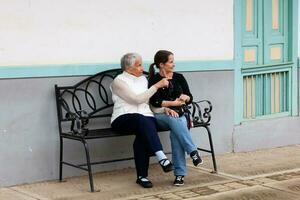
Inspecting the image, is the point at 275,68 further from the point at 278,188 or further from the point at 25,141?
the point at 25,141

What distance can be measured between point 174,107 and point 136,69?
558 millimetres

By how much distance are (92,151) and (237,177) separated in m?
1.59

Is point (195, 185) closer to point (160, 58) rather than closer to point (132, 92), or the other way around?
point (132, 92)

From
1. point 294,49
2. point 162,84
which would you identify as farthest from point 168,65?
point 294,49

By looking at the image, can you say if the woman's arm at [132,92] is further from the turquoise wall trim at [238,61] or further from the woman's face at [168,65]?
the turquoise wall trim at [238,61]

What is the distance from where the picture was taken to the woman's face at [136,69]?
669cm

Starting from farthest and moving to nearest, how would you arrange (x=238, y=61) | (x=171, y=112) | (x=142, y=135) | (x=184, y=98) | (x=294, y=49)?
(x=294, y=49) → (x=238, y=61) → (x=184, y=98) → (x=171, y=112) → (x=142, y=135)

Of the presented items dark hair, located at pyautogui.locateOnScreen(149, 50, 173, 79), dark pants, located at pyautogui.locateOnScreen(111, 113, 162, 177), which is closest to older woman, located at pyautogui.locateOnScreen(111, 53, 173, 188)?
dark pants, located at pyautogui.locateOnScreen(111, 113, 162, 177)

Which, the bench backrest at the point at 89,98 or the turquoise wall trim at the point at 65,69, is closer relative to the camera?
the turquoise wall trim at the point at 65,69

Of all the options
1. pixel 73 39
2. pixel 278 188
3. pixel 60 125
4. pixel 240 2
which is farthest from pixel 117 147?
pixel 240 2

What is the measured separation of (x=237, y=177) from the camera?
6.97 metres

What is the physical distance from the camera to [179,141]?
6.60 m

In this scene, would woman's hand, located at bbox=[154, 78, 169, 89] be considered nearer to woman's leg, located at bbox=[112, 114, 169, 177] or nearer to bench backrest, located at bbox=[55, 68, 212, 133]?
woman's leg, located at bbox=[112, 114, 169, 177]

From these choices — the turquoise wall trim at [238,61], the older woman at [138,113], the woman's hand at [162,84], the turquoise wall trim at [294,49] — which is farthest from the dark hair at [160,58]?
the turquoise wall trim at [294,49]
